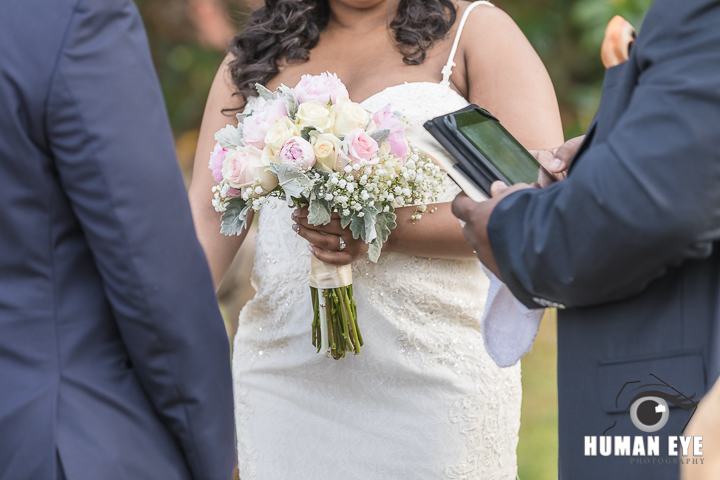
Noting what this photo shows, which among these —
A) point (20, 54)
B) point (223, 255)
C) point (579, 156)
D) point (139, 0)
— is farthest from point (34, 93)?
point (139, 0)

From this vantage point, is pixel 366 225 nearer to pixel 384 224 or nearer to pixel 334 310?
pixel 384 224

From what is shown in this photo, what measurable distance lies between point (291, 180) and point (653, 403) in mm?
1065

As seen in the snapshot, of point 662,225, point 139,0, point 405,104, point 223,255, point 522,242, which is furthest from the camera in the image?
point 139,0

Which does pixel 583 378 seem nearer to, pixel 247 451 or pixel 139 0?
pixel 247 451

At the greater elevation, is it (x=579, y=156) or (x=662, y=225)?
(x=579, y=156)

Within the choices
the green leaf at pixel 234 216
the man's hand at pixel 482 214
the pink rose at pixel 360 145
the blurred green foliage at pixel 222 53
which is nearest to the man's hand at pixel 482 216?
the man's hand at pixel 482 214

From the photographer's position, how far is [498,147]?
5.25 feet

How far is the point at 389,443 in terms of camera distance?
236cm

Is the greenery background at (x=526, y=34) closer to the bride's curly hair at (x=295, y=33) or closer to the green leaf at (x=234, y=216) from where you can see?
the bride's curly hair at (x=295, y=33)

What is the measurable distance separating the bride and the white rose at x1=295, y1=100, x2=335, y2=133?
11.7 inches

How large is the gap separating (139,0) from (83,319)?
6.86 meters

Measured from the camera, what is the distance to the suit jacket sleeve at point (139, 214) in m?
1.30

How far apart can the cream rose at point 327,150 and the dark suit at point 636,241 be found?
67 cm

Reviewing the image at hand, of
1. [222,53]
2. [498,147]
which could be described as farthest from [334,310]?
[222,53]
